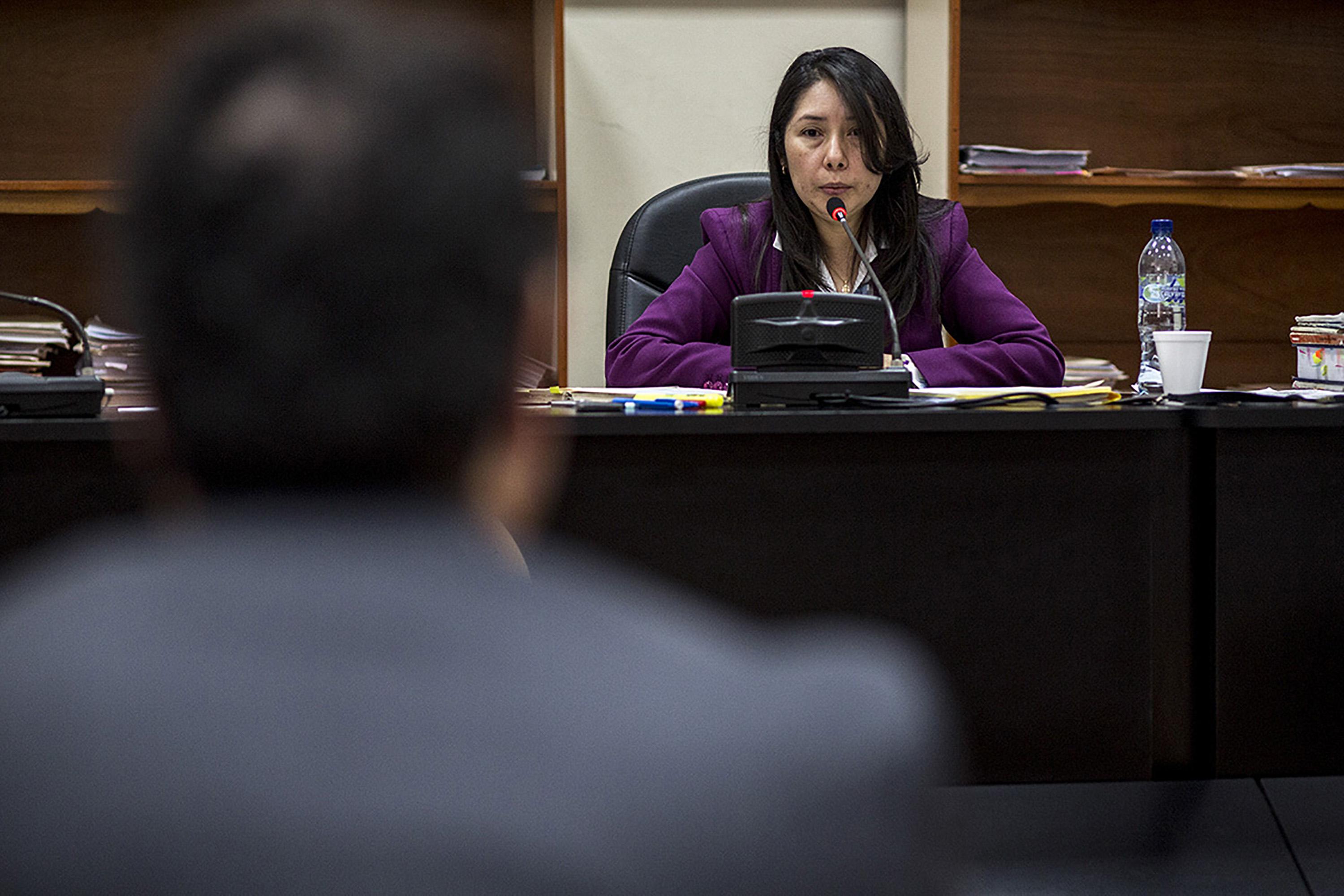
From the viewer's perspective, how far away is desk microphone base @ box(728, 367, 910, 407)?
1574mm

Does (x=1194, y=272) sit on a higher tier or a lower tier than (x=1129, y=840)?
higher

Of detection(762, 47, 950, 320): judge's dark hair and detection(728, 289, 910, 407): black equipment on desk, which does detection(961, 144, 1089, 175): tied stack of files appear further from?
detection(728, 289, 910, 407): black equipment on desk

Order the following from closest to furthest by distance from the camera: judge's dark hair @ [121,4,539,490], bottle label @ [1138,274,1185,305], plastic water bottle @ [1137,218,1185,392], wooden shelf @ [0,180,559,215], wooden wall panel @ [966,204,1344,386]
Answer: judge's dark hair @ [121,4,539,490]
plastic water bottle @ [1137,218,1185,392]
bottle label @ [1138,274,1185,305]
wooden shelf @ [0,180,559,215]
wooden wall panel @ [966,204,1344,386]

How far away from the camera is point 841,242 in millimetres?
2250

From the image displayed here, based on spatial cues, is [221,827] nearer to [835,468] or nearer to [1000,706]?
[835,468]

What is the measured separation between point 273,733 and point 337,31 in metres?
0.20

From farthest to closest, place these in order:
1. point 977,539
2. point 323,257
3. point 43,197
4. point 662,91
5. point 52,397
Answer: point 662,91, point 43,197, point 977,539, point 52,397, point 323,257

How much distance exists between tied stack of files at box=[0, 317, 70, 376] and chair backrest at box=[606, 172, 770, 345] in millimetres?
1050

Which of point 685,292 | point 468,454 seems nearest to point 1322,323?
point 685,292

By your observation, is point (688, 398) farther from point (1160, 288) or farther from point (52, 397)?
point (1160, 288)

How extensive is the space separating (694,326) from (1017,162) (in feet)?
3.32

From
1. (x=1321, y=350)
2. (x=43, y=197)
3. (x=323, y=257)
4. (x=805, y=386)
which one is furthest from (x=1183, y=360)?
(x=43, y=197)

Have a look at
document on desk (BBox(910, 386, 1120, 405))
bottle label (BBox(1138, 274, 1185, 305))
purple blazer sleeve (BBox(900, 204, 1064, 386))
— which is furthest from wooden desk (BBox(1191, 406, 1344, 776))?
bottle label (BBox(1138, 274, 1185, 305))

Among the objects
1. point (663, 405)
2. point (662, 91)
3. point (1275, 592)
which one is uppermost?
point (662, 91)
